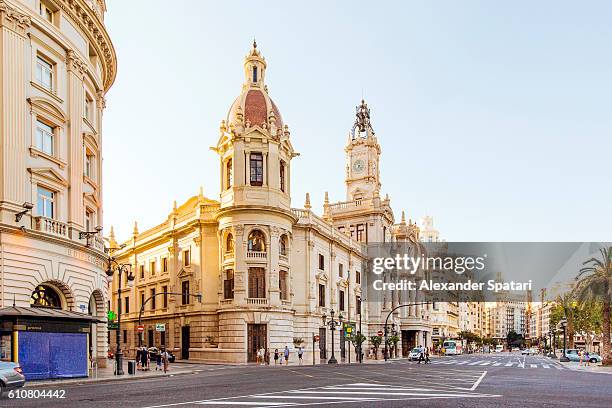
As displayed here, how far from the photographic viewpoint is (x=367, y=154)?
97625 mm

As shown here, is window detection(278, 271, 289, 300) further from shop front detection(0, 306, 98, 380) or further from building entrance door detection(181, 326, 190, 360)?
shop front detection(0, 306, 98, 380)

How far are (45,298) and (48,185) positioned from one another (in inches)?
223

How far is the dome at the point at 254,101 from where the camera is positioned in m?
61.4

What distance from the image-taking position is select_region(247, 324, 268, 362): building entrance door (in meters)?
57.2

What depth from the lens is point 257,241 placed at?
59.1 metres

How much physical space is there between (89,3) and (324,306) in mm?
41047

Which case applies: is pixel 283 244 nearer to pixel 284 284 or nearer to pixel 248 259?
pixel 284 284

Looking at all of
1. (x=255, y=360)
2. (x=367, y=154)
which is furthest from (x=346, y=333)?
(x=367, y=154)

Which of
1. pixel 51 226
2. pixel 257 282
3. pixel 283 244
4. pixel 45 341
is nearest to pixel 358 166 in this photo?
pixel 283 244

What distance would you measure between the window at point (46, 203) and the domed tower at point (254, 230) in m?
24.5

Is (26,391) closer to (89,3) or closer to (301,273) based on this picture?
(89,3)

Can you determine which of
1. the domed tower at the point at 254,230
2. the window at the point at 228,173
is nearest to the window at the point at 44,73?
the domed tower at the point at 254,230

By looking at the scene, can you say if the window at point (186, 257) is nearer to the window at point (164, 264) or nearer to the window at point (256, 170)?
the window at point (164, 264)

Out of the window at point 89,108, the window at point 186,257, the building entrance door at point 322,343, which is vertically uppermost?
the window at point 89,108
